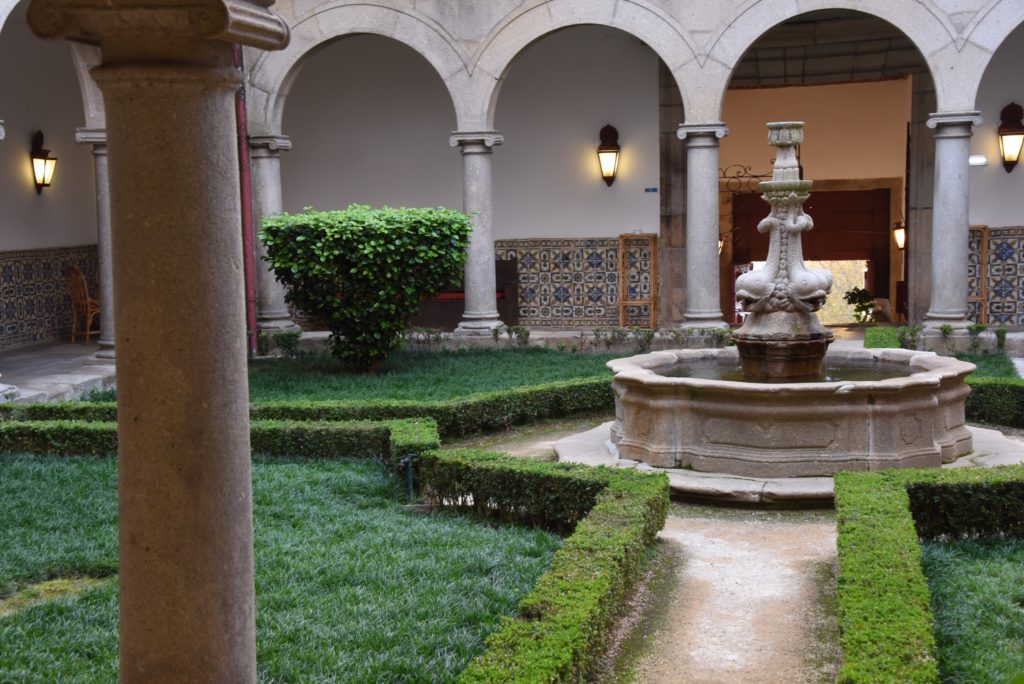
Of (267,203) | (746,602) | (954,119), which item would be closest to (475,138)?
(267,203)

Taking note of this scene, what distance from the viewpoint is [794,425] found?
7707 millimetres

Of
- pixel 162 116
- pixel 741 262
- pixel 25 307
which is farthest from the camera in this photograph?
pixel 741 262

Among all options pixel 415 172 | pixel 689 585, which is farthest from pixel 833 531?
pixel 415 172

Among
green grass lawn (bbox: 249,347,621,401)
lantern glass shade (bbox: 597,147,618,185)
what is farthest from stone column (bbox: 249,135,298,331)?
lantern glass shade (bbox: 597,147,618,185)

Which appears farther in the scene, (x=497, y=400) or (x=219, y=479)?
(x=497, y=400)

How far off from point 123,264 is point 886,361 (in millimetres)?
8021

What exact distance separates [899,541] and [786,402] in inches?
A: 88.8

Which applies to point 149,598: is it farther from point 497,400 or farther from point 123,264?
point 497,400

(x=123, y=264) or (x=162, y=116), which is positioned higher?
→ (x=162, y=116)

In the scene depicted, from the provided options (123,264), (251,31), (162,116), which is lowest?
(123,264)

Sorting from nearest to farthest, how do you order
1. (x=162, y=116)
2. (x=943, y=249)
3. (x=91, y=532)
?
1. (x=162, y=116)
2. (x=91, y=532)
3. (x=943, y=249)

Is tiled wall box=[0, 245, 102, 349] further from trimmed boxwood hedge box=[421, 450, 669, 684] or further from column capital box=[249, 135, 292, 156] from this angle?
trimmed boxwood hedge box=[421, 450, 669, 684]

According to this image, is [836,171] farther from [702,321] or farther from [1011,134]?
[702,321]

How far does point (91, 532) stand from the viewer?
651cm
